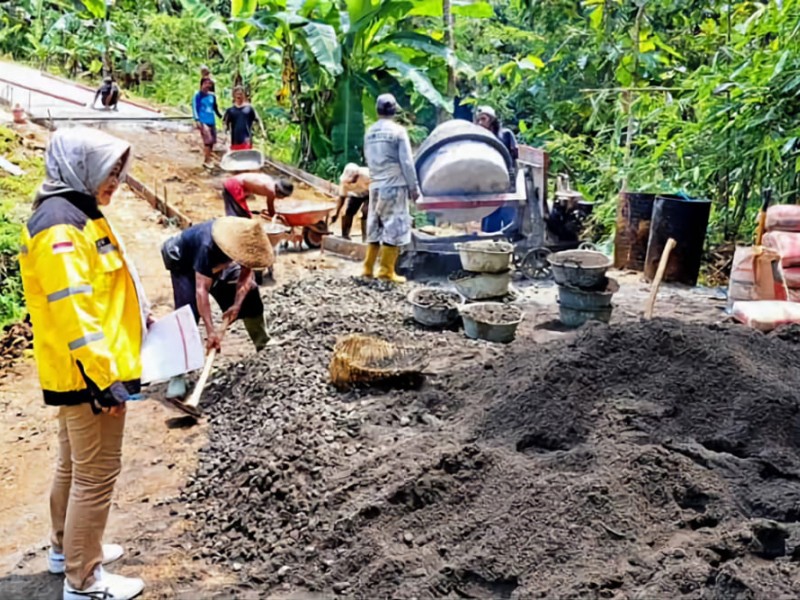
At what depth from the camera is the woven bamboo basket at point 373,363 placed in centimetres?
530

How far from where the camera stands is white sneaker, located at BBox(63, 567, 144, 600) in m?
3.34

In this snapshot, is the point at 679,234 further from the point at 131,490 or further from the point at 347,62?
the point at 347,62

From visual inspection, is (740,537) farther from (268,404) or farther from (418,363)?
(268,404)

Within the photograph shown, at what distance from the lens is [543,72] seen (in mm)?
14789

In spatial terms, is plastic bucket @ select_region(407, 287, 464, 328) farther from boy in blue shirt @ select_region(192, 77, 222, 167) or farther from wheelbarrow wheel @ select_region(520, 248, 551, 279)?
boy in blue shirt @ select_region(192, 77, 222, 167)

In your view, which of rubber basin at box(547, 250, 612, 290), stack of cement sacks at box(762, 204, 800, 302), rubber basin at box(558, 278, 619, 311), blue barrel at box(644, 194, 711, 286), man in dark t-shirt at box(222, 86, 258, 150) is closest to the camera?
rubber basin at box(547, 250, 612, 290)

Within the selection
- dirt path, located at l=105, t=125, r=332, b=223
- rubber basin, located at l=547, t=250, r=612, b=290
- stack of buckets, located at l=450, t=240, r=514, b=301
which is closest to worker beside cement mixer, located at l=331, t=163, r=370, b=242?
dirt path, located at l=105, t=125, r=332, b=223

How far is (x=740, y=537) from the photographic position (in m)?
3.19

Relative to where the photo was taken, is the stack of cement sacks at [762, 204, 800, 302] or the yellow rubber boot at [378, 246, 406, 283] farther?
the yellow rubber boot at [378, 246, 406, 283]

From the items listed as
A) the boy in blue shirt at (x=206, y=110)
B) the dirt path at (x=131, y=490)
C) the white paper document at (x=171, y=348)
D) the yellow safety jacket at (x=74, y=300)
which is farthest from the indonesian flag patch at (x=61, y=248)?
the boy in blue shirt at (x=206, y=110)

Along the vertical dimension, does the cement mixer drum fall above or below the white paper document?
above

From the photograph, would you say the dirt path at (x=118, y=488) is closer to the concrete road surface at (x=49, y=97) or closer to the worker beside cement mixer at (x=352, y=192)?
the worker beside cement mixer at (x=352, y=192)

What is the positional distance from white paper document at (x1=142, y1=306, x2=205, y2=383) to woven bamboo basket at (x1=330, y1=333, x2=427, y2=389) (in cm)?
193

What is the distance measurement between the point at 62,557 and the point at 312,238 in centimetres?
698
